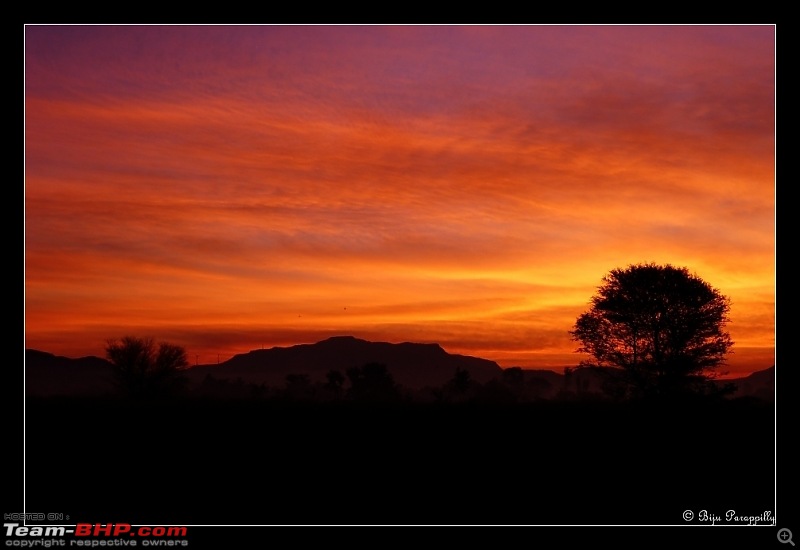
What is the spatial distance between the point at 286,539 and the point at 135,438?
32.3 ft

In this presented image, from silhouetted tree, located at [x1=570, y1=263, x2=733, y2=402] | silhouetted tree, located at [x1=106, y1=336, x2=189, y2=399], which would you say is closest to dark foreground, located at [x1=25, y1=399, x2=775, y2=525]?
silhouetted tree, located at [x1=570, y1=263, x2=733, y2=402]

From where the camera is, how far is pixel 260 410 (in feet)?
107

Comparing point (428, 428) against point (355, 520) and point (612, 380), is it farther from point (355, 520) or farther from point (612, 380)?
point (612, 380)

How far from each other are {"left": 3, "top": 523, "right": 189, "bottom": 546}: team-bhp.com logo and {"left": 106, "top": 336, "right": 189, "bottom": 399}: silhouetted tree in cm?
6320

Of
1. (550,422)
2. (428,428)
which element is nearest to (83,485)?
(428,428)

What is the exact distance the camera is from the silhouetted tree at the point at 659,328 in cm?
4859

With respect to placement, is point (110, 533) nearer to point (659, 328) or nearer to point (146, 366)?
point (659, 328)

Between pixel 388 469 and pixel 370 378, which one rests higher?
pixel 388 469

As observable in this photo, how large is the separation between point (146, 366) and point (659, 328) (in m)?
53.9

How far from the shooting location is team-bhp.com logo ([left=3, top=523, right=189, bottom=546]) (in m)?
17.2

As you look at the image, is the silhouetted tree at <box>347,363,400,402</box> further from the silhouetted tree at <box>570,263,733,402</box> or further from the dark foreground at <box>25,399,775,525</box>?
the dark foreground at <box>25,399,775,525</box>
